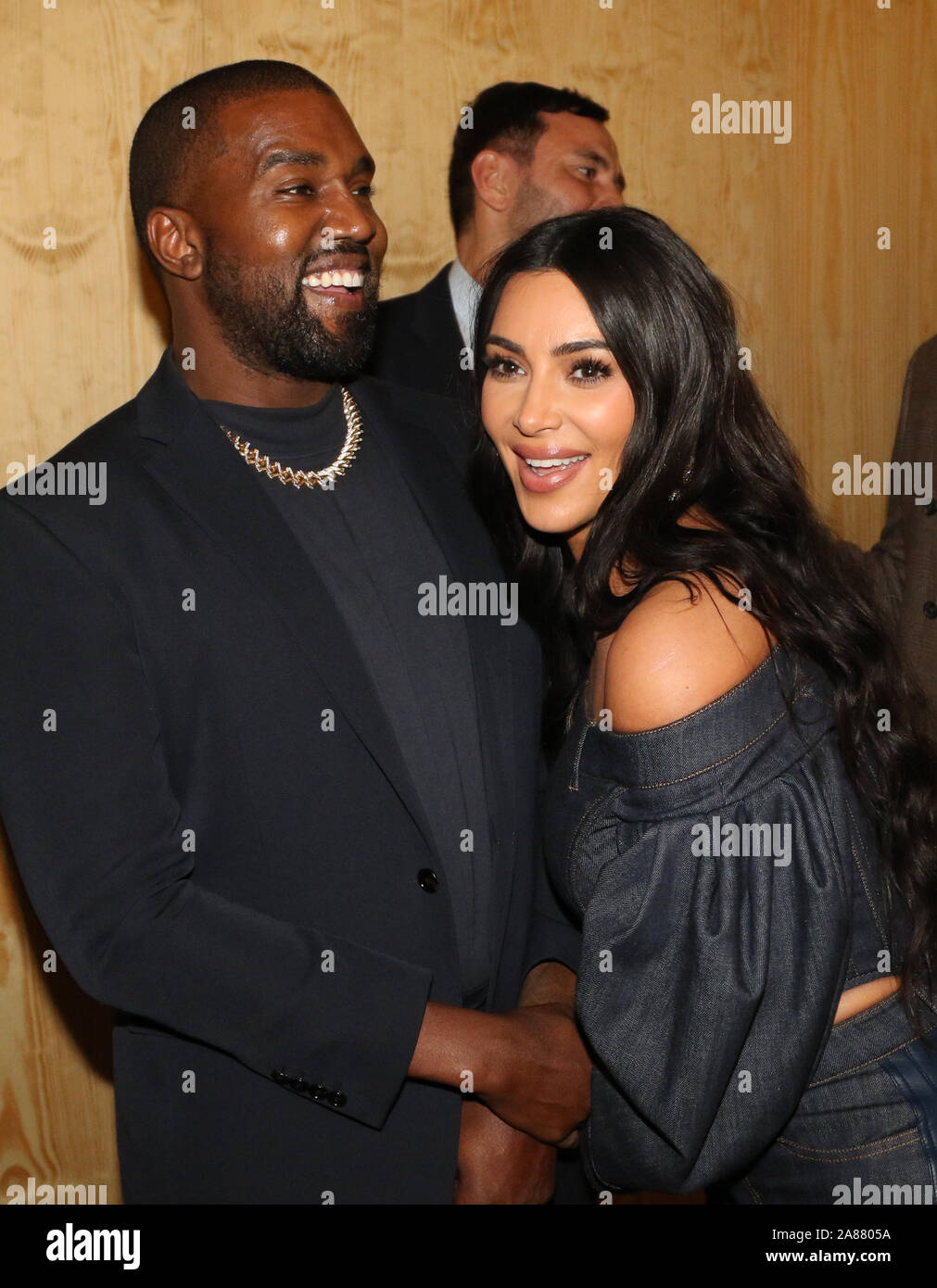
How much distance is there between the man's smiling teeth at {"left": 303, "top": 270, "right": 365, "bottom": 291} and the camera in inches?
67.4

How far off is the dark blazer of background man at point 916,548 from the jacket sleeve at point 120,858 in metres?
1.54

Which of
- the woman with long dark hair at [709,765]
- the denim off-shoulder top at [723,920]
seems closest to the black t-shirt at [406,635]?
the woman with long dark hair at [709,765]

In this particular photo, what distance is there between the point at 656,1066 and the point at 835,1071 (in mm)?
233

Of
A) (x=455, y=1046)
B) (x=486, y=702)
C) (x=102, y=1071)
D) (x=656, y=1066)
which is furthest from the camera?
(x=102, y=1071)

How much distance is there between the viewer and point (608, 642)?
5.11 ft

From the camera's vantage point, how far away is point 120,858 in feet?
4.78

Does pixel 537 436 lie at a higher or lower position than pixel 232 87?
lower

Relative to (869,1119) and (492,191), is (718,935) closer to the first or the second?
(869,1119)

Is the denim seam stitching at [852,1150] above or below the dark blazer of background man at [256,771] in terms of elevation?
below

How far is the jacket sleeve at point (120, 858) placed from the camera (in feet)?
4.75

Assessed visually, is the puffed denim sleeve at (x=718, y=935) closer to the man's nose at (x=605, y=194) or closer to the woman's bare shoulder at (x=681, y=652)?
the woman's bare shoulder at (x=681, y=652)

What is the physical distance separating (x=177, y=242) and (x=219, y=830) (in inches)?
30.4
